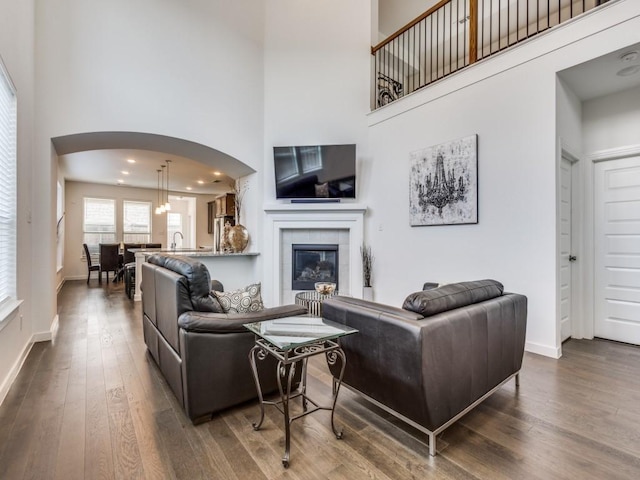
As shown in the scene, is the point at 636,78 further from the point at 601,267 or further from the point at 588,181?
the point at 601,267

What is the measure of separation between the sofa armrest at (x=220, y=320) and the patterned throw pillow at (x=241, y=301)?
0.17m

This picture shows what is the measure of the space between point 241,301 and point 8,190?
2.29 metres

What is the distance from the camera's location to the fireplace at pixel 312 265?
5.03 metres

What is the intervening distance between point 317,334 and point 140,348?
243 centimetres

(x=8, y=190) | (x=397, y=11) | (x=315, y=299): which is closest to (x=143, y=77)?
(x=8, y=190)

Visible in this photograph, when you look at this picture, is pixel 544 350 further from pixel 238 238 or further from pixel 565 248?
pixel 238 238

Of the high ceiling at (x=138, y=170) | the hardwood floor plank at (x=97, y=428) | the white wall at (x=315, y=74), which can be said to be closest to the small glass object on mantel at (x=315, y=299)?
the white wall at (x=315, y=74)

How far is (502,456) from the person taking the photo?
5.22 feet

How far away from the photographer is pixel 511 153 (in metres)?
3.23

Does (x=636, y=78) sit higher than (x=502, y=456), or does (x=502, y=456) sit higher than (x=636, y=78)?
(x=636, y=78)

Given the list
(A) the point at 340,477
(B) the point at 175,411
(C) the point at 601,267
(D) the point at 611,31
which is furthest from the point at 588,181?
(B) the point at 175,411

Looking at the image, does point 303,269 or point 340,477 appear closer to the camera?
point 340,477

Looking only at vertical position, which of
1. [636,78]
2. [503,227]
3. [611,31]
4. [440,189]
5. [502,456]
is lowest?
[502,456]

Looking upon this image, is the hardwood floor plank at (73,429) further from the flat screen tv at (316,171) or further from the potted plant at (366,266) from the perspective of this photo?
the potted plant at (366,266)
